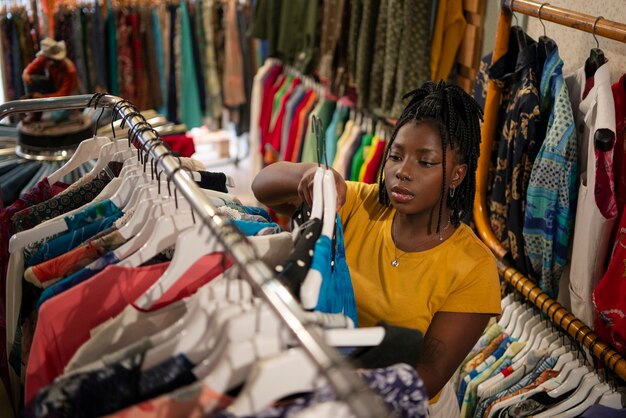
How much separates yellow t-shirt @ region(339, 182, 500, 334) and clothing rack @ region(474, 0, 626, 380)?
1.29 ft

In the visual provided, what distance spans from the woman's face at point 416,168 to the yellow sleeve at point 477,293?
0.17 metres

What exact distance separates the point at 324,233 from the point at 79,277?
15.5 inches

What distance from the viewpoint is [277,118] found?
3.58 m

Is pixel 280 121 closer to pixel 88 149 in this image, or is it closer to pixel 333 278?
pixel 88 149

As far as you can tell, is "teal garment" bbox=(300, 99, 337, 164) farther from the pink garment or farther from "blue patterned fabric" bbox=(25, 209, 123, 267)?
the pink garment

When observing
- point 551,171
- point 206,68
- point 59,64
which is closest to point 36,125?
point 59,64

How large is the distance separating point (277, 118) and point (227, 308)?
2.80 metres

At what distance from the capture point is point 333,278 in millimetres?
1145

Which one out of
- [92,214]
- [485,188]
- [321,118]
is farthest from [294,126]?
[92,214]

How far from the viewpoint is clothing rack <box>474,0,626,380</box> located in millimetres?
1551

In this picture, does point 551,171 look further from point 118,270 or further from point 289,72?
point 289,72

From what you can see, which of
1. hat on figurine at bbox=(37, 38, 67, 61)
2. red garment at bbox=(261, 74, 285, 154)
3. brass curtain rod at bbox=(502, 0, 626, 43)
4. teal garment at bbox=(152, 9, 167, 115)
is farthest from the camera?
teal garment at bbox=(152, 9, 167, 115)

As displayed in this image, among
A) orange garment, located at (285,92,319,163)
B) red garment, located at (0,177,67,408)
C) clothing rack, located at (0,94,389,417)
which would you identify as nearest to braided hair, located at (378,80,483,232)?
clothing rack, located at (0,94,389,417)

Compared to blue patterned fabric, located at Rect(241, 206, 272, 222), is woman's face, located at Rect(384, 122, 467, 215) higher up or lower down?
higher up
